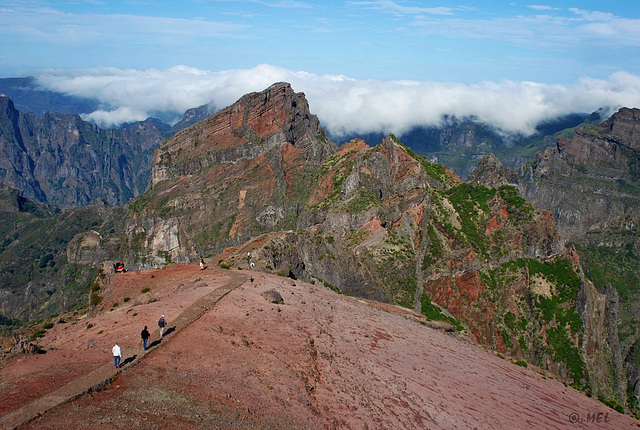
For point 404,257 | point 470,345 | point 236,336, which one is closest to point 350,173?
point 404,257

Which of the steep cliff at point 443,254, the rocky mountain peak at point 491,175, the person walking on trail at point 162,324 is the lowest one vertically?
the steep cliff at point 443,254

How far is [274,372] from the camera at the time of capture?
27.2m

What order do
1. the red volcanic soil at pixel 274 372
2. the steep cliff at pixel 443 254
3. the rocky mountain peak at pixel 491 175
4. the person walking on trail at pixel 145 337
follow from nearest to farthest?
the red volcanic soil at pixel 274 372 < the person walking on trail at pixel 145 337 < the steep cliff at pixel 443 254 < the rocky mountain peak at pixel 491 175

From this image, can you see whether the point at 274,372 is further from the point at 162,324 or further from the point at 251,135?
the point at 251,135

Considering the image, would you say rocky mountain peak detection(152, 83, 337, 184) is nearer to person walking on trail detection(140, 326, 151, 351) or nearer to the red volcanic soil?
the red volcanic soil

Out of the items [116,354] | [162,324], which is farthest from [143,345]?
[116,354]

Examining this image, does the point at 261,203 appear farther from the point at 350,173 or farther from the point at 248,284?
the point at 248,284

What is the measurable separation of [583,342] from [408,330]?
159ft

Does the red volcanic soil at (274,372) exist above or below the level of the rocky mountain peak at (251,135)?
below

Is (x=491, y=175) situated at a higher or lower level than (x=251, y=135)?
lower

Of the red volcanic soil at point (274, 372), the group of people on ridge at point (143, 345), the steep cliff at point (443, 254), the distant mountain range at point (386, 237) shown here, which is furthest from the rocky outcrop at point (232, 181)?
the group of people on ridge at point (143, 345)

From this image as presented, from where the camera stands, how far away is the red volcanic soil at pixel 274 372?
72.6 feet

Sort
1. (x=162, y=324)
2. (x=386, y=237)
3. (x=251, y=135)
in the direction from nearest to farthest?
(x=162, y=324) → (x=386, y=237) → (x=251, y=135)

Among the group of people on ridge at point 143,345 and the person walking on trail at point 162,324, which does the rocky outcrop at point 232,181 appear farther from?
the group of people on ridge at point 143,345
